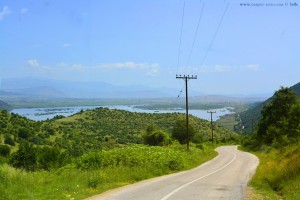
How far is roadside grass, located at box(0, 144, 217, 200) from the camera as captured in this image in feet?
47.6

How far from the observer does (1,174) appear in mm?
15398

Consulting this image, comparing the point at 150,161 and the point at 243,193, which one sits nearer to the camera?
the point at 243,193

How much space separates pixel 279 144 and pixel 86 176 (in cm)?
3786

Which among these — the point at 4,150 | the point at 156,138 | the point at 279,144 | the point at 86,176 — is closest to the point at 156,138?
the point at 156,138

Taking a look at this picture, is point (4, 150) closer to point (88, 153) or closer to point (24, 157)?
point (24, 157)

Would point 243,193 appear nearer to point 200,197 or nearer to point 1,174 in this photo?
point 200,197

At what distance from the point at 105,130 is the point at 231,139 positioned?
1443 inches

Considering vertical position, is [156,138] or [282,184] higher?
[282,184]

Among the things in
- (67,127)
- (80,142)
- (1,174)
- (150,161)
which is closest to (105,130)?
(67,127)

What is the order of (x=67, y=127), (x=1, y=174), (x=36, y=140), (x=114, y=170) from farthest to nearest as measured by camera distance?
(x=67, y=127)
(x=36, y=140)
(x=114, y=170)
(x=1, y=174)

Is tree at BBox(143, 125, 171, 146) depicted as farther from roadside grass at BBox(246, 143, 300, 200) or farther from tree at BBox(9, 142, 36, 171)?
roadside grass at BBox(246, 143, 300, 200)

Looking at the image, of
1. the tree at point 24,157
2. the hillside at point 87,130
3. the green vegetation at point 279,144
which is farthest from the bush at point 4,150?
the green vegetation at point 279,144

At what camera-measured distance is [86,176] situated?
18.7 meters

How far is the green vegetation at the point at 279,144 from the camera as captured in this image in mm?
16859
